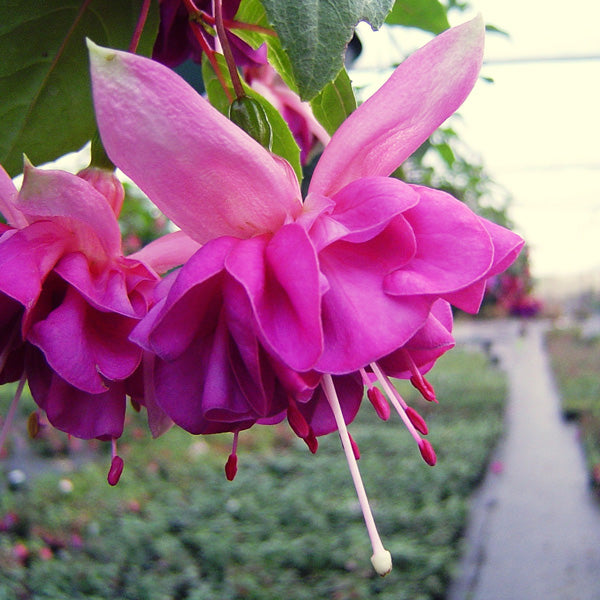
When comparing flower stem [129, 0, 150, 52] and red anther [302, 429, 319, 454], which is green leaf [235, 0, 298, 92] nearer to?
flower stem [129, 0, 150, 52]

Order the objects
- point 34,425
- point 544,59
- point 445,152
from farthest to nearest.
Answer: point 544,59
point 445,152
point 34,425

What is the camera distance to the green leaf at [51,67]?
312 millimetres

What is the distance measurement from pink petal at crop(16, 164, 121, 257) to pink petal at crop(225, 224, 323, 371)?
0.19 feet

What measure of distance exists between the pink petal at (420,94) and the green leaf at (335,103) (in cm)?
8

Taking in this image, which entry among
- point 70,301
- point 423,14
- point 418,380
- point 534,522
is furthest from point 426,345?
point 534,522

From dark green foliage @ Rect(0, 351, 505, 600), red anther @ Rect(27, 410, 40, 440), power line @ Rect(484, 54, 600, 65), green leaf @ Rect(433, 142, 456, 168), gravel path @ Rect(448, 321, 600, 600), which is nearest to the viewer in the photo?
red anther @ Rect(27, 410, 40, 440)

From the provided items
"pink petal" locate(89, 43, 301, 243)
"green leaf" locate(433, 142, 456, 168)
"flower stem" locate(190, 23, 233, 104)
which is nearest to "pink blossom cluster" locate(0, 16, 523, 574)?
"pink petal" locate(89, 43, 301, 243)

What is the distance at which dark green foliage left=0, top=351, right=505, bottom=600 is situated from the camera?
106 inches

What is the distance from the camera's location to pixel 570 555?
11.3ft

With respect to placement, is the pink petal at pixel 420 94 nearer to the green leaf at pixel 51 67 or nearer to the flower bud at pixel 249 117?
the flower bud at pixel 249 117

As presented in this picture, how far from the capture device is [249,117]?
0.27 m

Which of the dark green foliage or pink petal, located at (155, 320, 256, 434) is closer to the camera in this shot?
pink petal, located at (155, 320, 256, 434)

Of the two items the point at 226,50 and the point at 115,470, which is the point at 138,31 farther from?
the point at 115,470

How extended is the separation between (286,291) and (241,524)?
10.8 feet
